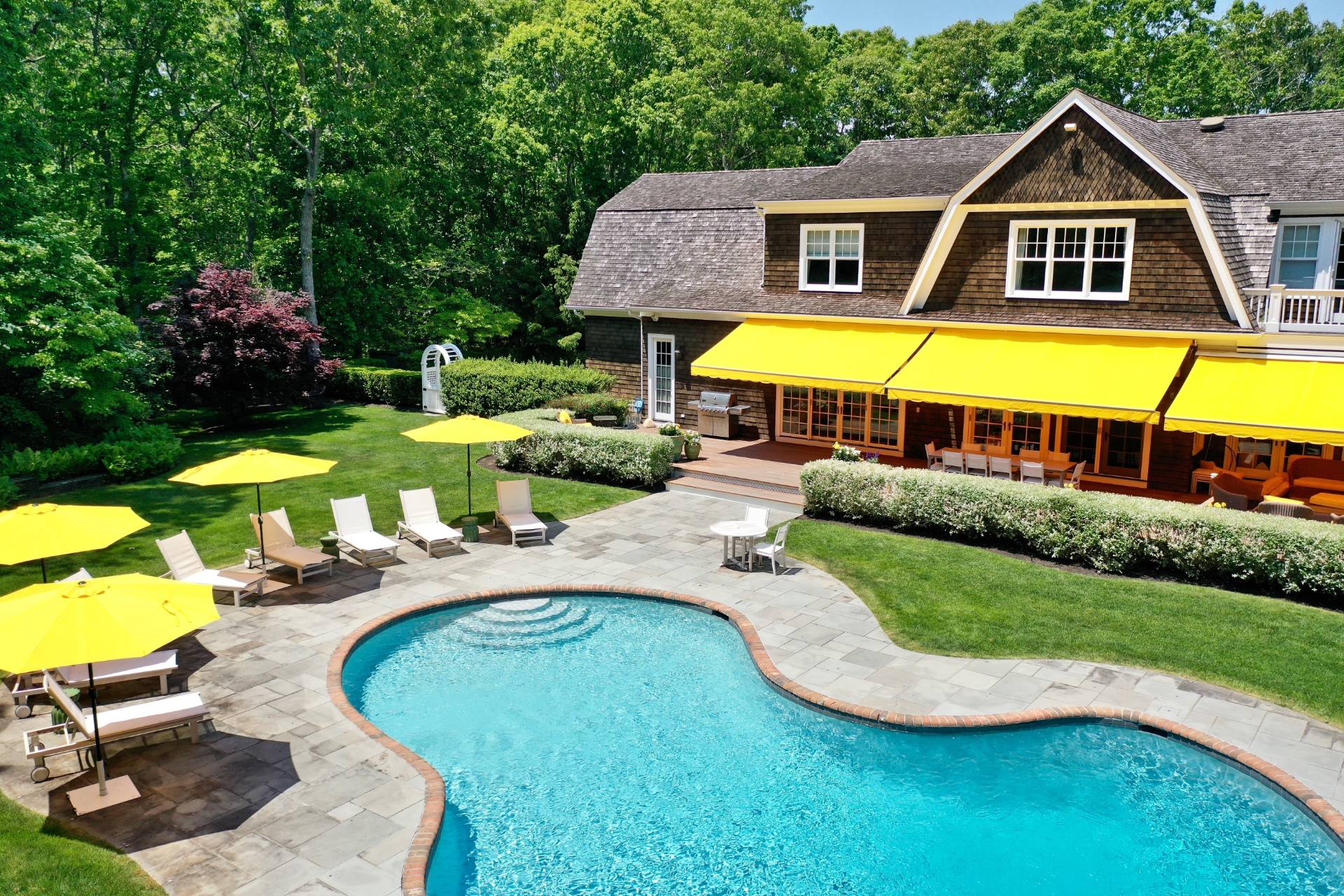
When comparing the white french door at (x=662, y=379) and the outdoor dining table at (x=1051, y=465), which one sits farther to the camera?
the white french door at (x=662, y=379)

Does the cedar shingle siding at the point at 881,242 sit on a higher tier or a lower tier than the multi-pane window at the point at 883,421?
higher

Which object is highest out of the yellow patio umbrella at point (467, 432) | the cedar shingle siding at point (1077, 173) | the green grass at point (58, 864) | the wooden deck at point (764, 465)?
the cedar shingle siding at point (1077, 173)

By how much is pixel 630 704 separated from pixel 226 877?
6.14 m

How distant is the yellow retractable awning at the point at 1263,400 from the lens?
1975 cm

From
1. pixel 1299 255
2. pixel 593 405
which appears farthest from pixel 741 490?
pixel 1299 255

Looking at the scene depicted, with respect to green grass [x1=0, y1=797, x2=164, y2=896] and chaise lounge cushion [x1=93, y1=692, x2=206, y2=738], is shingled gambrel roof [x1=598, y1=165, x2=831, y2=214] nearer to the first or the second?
chaise lounge cushion [x1=93, y1=692, x2=206, y2=738]

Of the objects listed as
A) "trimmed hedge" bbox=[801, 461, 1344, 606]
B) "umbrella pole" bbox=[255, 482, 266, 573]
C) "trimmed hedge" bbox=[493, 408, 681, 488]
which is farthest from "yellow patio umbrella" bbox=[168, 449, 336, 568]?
"trimmed hedge" bbox=[801, 461, 1344, 606]

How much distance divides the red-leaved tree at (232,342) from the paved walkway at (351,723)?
50.6 ft

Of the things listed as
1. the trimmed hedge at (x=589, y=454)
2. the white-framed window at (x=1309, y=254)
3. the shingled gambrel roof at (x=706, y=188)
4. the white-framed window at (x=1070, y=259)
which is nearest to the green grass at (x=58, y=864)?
the trimmed hedge at (x=589, y=454)

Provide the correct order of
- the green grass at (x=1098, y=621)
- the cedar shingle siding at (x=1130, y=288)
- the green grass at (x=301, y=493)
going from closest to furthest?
the green grass at (x=1098, y=621)
the green grass at (x=301, y=493)
the cedar shingle siding at (x=1130, y=288)

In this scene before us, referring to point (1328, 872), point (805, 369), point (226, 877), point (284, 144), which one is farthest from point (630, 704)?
point (284, 144)

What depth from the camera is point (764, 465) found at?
90.5ft

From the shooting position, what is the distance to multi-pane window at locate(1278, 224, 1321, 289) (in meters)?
22.7

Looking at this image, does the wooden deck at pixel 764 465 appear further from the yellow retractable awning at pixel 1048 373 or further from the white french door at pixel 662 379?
the yellow retractable awning at pixel 1048 373
